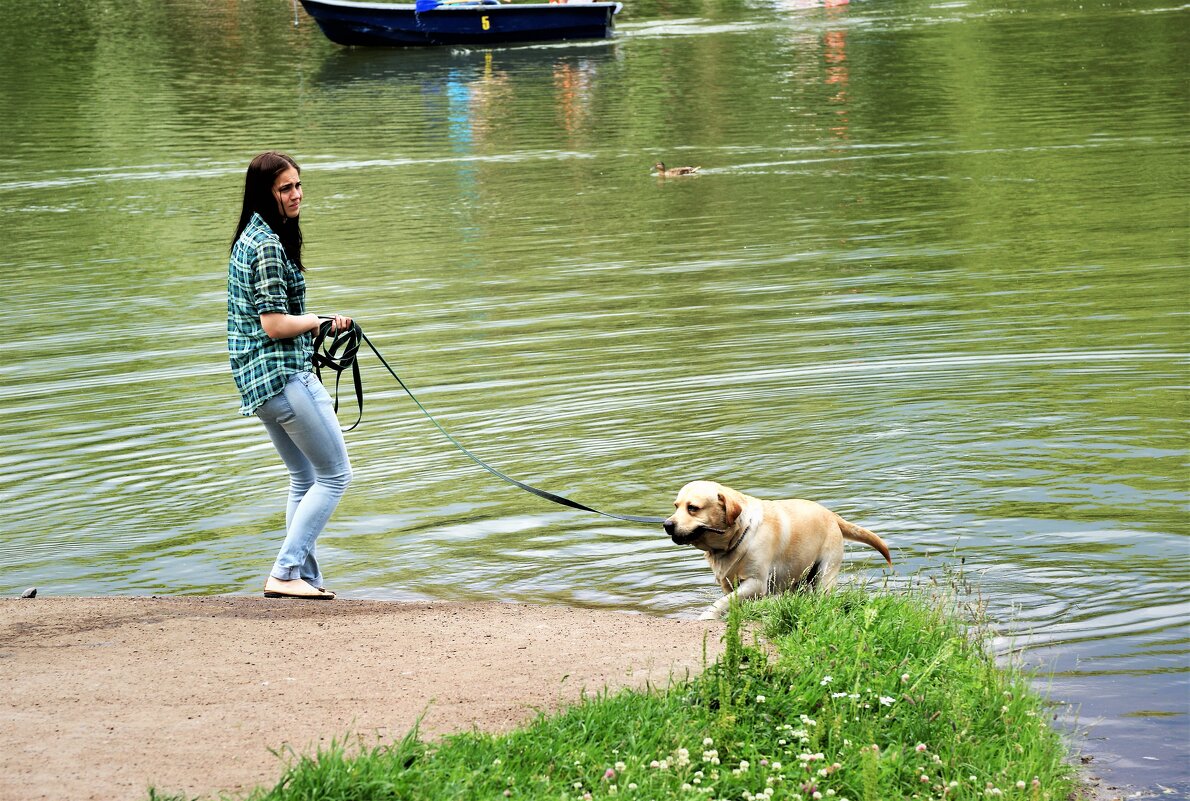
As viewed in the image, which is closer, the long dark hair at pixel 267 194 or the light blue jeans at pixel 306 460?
the long dark hair at pixel 267 194

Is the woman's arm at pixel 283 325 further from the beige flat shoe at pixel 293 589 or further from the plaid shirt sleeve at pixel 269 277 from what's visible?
the beige flat shoe at pixel 293 589

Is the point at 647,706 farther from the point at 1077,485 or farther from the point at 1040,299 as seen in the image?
the point at 1040,299

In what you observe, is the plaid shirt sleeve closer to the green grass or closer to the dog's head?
the dog's head

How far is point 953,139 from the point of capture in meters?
27.3

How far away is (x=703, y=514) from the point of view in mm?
6973

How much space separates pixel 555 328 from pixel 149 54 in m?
41.2

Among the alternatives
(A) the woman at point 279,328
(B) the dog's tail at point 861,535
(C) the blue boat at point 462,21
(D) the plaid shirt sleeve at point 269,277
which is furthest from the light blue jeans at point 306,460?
(C) the blue boat at point 462,21

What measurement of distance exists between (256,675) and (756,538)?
95.1 inches

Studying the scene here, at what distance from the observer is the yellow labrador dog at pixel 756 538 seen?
275 inches

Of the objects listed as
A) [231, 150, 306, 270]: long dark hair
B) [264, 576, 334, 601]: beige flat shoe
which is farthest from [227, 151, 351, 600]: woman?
[264, 576, 334, 601]: beige flat shoe

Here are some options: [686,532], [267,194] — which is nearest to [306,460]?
[267,194]

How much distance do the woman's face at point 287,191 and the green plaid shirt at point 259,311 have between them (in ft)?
0.41

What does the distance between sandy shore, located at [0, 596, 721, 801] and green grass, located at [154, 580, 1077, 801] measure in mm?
258

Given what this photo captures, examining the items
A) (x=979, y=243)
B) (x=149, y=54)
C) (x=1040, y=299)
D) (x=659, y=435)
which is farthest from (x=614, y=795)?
(x=149, y=54)
